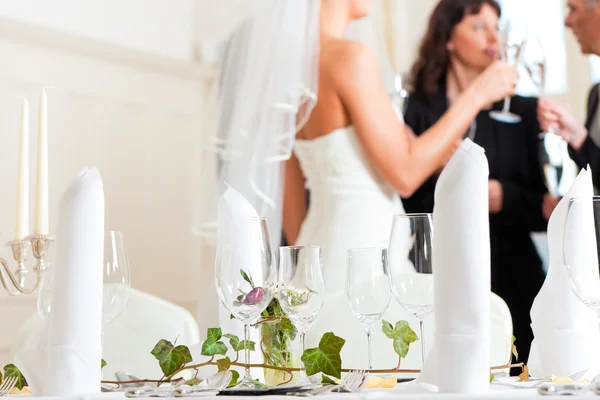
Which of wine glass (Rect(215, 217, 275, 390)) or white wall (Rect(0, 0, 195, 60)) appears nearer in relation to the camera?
wine glass (Rect(215, 217, 275, 390))

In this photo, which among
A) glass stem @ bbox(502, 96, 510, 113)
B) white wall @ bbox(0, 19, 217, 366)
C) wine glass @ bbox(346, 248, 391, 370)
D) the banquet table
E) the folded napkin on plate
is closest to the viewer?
the banquet table

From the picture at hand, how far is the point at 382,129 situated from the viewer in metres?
2.45

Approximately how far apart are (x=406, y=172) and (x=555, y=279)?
143 centimetres

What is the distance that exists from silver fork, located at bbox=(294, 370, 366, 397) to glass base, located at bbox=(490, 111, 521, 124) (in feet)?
7.73

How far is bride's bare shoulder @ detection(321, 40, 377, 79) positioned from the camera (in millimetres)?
2385

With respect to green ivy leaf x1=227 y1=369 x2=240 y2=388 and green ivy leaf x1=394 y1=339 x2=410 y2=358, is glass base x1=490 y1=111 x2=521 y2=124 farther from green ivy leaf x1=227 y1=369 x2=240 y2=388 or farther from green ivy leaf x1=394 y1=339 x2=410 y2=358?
green ivy leaf x1=227 y1=369 x2=240 y2=388

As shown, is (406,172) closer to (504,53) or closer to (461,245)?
(504,53)

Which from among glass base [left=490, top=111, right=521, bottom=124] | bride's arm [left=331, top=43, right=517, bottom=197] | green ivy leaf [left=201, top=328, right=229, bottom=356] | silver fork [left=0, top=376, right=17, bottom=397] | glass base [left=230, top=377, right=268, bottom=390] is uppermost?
glass base [left=490, top=111, right=521, bottom=124]

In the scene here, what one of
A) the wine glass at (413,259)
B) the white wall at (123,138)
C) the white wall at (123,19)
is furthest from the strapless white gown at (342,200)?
the wine glass at (413,259)

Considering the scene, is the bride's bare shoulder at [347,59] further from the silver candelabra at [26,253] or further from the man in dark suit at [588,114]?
the silver candelabra at [26,253]

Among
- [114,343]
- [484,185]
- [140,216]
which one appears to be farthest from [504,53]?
[484,185]

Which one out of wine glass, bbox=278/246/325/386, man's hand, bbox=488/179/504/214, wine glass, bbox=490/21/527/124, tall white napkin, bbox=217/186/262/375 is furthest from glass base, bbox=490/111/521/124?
wine glass, bbox=278/246/325/386

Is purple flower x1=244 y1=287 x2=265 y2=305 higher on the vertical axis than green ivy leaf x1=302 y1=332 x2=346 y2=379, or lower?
higher

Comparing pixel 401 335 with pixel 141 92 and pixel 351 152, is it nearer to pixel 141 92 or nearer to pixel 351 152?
pixel 351 152
